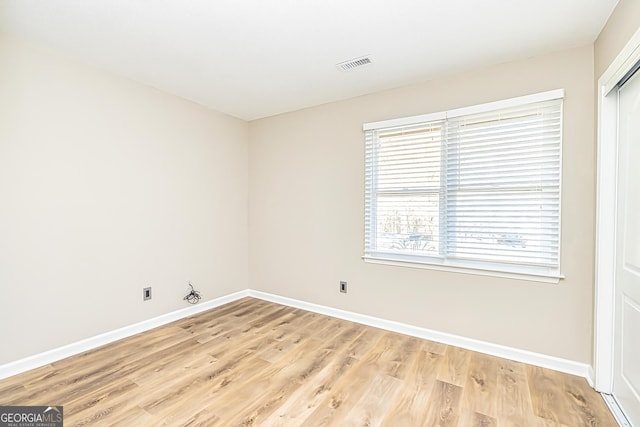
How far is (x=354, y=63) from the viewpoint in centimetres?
256

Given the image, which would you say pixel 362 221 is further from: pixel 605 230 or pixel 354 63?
pixel 605 230

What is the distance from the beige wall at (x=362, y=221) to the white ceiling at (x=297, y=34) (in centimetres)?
25

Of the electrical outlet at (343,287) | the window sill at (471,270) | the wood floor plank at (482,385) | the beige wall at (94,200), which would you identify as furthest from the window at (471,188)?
the beige wall at (94,200)

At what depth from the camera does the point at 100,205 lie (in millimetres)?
2703

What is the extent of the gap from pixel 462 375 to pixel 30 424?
9.32ft

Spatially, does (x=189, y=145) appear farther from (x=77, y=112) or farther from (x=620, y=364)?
(x=620, y=364)

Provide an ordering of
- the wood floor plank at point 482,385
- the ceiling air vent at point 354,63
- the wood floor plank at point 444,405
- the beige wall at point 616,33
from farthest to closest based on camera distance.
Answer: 1. the ceiling air vent at point 354,63
2. the wood floor plank at point 482,385
3. the wood floor plank at point 444,405
4. the beige wall at point 616,33

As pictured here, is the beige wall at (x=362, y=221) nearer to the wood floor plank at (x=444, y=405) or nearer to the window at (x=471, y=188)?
the window at (x=471, y=188)

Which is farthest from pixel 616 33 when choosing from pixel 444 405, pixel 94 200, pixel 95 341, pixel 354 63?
pixel 95 341

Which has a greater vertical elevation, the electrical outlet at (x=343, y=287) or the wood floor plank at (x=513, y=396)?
the electrical outlet at (x=343, y=287)

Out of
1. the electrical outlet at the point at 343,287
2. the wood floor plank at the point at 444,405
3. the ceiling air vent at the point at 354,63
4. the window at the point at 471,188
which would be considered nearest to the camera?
the wood floor plank at the point at 444,405

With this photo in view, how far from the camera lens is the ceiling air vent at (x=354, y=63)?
8.16 feet

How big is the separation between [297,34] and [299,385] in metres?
2.51

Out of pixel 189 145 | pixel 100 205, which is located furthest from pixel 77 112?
pixel 189 145
